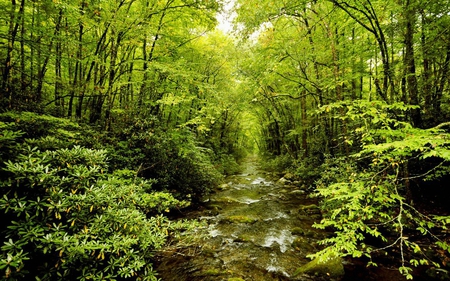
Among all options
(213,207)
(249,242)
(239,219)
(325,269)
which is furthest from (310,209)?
(213,207)

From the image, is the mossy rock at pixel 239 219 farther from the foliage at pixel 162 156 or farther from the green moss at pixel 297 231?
the foliage at pixel 162 156

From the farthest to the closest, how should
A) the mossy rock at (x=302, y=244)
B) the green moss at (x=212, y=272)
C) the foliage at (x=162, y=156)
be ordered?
1. the foliage at (x=162, y=156)
2. the mossy rock at (x=302, y=244)
3. the green moss at (x=212, y=272)

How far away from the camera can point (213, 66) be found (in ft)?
61.9

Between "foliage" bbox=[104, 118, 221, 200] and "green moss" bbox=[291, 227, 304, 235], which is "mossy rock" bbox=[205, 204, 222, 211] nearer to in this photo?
"foliage" bbox=[104, 118, 221, 200]

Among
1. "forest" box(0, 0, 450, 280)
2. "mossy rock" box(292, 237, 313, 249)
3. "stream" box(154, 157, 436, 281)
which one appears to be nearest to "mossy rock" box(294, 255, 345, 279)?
"stream" box(154, 157, 436, 281)

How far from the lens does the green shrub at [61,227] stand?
97.2 inches

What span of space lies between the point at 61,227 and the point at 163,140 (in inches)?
238

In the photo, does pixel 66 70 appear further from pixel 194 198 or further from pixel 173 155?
pixel 194 198

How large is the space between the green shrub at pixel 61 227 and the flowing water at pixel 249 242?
144 cm

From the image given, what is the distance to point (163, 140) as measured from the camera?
8.62 metres

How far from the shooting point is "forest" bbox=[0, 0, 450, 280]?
2812 mm

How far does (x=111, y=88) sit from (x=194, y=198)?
6402 mm

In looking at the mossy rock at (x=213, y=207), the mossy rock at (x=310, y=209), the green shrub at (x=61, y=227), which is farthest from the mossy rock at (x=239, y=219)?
the green shrub at (x=61, y=227)

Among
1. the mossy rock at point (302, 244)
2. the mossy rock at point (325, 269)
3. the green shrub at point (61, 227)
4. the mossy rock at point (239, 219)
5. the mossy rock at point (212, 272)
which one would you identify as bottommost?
the mossy rock at point (239, 219)
